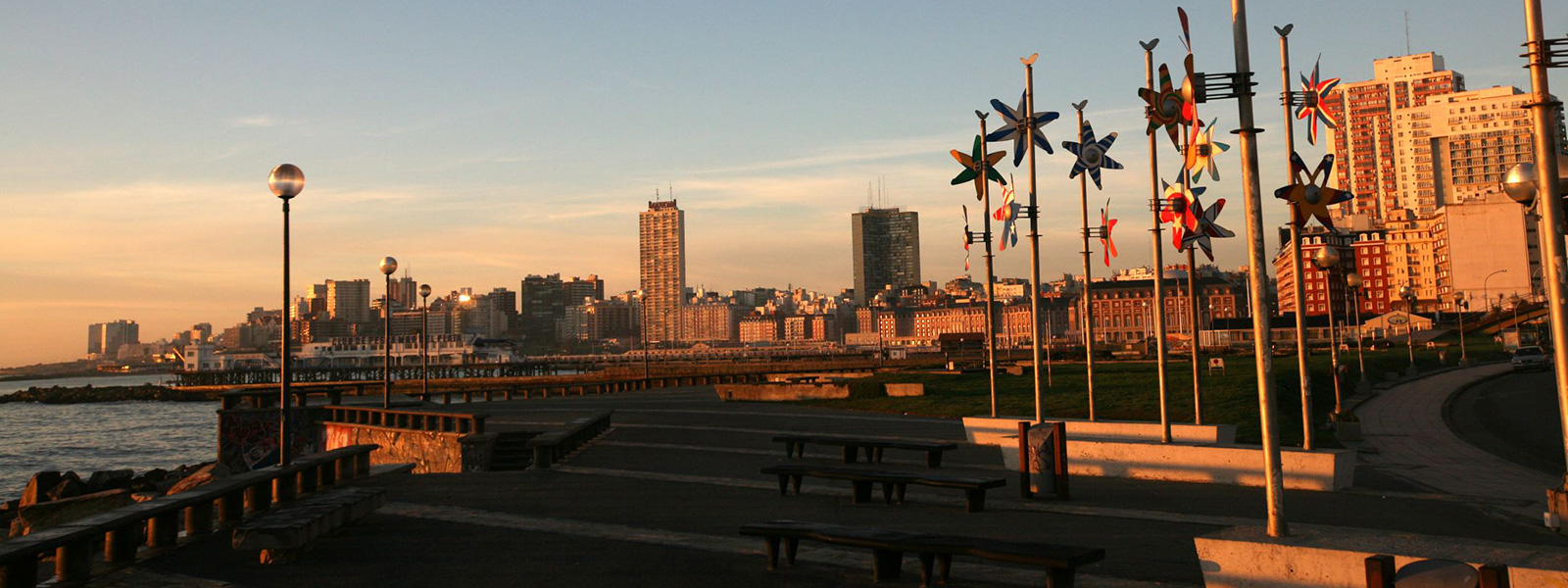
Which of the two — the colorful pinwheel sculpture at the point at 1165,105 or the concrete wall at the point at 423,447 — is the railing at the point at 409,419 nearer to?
the concrete wall at the point at 423,447

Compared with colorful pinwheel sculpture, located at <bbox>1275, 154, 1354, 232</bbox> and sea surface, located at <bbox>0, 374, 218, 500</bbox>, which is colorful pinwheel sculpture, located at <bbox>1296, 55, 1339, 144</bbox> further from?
sea surface, located at <bbox>0, 374, 218, 500</bbox>

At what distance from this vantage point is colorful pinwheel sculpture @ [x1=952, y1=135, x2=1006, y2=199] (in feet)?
70.3

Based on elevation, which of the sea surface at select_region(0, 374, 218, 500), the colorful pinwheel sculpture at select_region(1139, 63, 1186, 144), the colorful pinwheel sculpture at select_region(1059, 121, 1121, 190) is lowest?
the sea surface at select_region(0, 374, 218, 500)

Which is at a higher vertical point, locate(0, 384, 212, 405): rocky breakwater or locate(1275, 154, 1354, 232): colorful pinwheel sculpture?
locate(1275, 154, 1354, 232): colorful pinwheel sculpture

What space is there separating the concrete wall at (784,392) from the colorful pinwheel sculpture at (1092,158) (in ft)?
60.9

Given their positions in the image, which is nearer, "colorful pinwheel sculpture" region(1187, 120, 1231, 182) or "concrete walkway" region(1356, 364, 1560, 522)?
"colorful pinwheel sculpture" region(1187, 120, 1231, 182)

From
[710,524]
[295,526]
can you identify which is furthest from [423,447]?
[295,526]

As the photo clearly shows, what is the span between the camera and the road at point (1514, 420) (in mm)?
21125

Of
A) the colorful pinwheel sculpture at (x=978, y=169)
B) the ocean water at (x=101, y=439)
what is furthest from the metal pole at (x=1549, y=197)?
the ocean water at (x=101, y=439)

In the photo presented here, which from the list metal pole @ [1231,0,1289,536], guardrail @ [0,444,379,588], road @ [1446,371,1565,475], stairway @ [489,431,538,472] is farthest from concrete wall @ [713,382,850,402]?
metal pole @ [1231,0,1289,536]

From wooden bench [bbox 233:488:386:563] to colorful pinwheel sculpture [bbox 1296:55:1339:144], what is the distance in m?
15.1

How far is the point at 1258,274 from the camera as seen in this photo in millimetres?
8609

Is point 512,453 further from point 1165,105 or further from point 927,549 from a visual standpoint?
point 1165,105

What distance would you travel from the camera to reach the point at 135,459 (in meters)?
47.7
